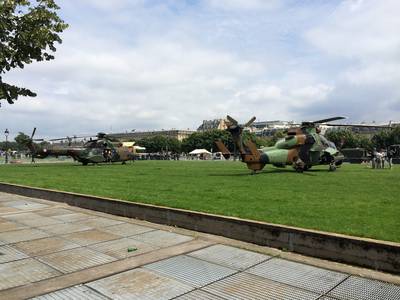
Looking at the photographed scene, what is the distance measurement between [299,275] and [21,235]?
20.1 feet

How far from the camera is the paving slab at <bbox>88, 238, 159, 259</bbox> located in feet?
24.4

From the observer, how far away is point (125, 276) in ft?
20.1

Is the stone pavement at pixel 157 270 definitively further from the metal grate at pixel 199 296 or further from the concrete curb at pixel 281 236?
the concrete curb at pixel 281 236

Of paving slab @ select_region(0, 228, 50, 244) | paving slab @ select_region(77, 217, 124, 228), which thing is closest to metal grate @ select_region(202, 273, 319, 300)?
paving slab @ select_region(0, 228, 50, 244)

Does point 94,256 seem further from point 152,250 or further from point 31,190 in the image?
point 31,190

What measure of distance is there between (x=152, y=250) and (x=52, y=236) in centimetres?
264

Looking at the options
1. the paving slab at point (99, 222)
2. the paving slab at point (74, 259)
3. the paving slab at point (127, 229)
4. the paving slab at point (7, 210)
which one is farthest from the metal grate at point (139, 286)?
the paving slab at point (7, 210)

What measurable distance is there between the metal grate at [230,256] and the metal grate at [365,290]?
1543 millimetres

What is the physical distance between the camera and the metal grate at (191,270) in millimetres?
6000

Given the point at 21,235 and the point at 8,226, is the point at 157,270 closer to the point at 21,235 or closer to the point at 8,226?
the point at 21,235

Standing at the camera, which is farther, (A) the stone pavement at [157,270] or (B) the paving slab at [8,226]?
(B) the paving slab at [8,226]

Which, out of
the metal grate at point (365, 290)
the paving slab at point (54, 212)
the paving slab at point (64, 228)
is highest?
the paving slab at point (54, 212)

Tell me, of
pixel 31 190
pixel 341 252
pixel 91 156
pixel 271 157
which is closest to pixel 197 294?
pixel 341 252

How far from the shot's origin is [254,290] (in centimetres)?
553
